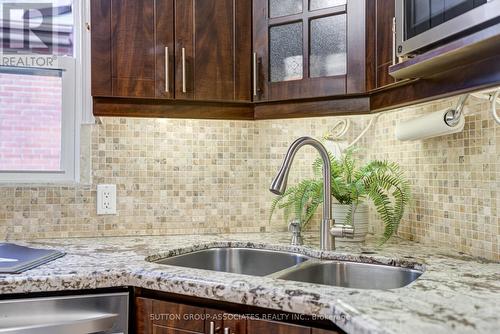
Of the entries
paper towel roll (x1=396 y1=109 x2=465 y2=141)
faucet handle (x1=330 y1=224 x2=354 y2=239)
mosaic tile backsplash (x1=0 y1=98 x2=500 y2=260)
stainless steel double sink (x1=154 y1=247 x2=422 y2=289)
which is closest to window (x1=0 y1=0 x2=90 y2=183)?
mosaic tile backsplash (x1=0 y1=98 x2=500 y2=260)

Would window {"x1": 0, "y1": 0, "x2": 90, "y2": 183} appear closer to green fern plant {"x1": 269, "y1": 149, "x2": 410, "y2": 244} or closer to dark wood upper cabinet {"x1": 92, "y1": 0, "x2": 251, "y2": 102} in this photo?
dark wood upper cabinet {"x1": 92, "y1": 0, "x2": 251, "y2": 102}

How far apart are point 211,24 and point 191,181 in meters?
0.67

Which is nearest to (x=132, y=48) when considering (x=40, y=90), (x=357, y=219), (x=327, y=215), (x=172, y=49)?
(x=172, y=49)

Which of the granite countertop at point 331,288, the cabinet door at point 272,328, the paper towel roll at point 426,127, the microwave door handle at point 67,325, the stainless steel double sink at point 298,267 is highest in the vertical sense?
the paper towel roll at point 426,127

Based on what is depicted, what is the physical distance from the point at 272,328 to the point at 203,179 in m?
0.97

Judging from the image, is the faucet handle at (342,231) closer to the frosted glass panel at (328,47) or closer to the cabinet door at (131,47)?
the frosted glass panel at (328,47)

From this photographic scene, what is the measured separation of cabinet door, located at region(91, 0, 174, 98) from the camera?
152 centimetres


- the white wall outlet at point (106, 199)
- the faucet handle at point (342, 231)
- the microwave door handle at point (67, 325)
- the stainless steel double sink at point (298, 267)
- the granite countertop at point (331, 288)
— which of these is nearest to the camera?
the granite countertop at point (331, 288)

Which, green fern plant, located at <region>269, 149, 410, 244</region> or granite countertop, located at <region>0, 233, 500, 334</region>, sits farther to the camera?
green fern plant, located at <region>269, 149, 410, 244</region>

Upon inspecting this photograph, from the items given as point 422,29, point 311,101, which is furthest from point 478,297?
point 311,101

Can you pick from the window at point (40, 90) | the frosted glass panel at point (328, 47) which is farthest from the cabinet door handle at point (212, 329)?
the window at point (40, 90)

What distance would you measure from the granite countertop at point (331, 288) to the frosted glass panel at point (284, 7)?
863mm

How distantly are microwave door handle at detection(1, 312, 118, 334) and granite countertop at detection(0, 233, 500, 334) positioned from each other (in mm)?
82

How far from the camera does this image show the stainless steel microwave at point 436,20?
2.90ft
